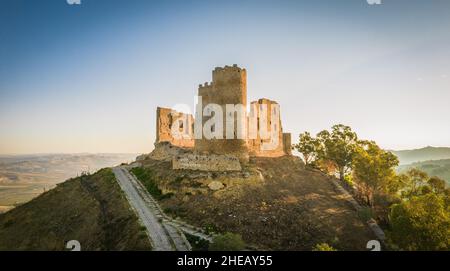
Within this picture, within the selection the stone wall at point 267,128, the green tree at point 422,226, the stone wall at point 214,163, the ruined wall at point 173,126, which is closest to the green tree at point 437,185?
the green tree at point 422,226

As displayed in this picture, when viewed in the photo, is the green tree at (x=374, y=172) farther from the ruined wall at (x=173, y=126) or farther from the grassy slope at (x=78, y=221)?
the ruined wall at (x=173, y=126)

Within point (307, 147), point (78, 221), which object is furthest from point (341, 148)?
point (78, 221)

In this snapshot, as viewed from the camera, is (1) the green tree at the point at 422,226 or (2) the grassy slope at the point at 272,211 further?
(2) the grassy slope at the point at 272,211

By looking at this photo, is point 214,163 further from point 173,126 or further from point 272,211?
point 173,126

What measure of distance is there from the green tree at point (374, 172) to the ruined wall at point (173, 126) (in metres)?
33.3

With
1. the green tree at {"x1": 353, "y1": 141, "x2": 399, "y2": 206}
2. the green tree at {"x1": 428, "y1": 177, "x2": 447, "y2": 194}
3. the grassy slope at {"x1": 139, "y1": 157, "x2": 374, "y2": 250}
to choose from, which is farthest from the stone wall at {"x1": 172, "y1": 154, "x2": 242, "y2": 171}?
the green tree at {"x1": 428, "y1": 177, "x2": 447, "y2": 194}

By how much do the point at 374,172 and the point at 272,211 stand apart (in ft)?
56.7

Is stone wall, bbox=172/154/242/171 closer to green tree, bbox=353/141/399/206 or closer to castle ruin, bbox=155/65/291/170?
castle ruin, bbox=155/65/291/170

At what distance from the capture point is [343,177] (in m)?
48.7

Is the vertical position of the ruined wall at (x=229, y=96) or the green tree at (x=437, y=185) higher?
the ruined wall at (x=229, y=96)

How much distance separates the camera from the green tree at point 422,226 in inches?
821
